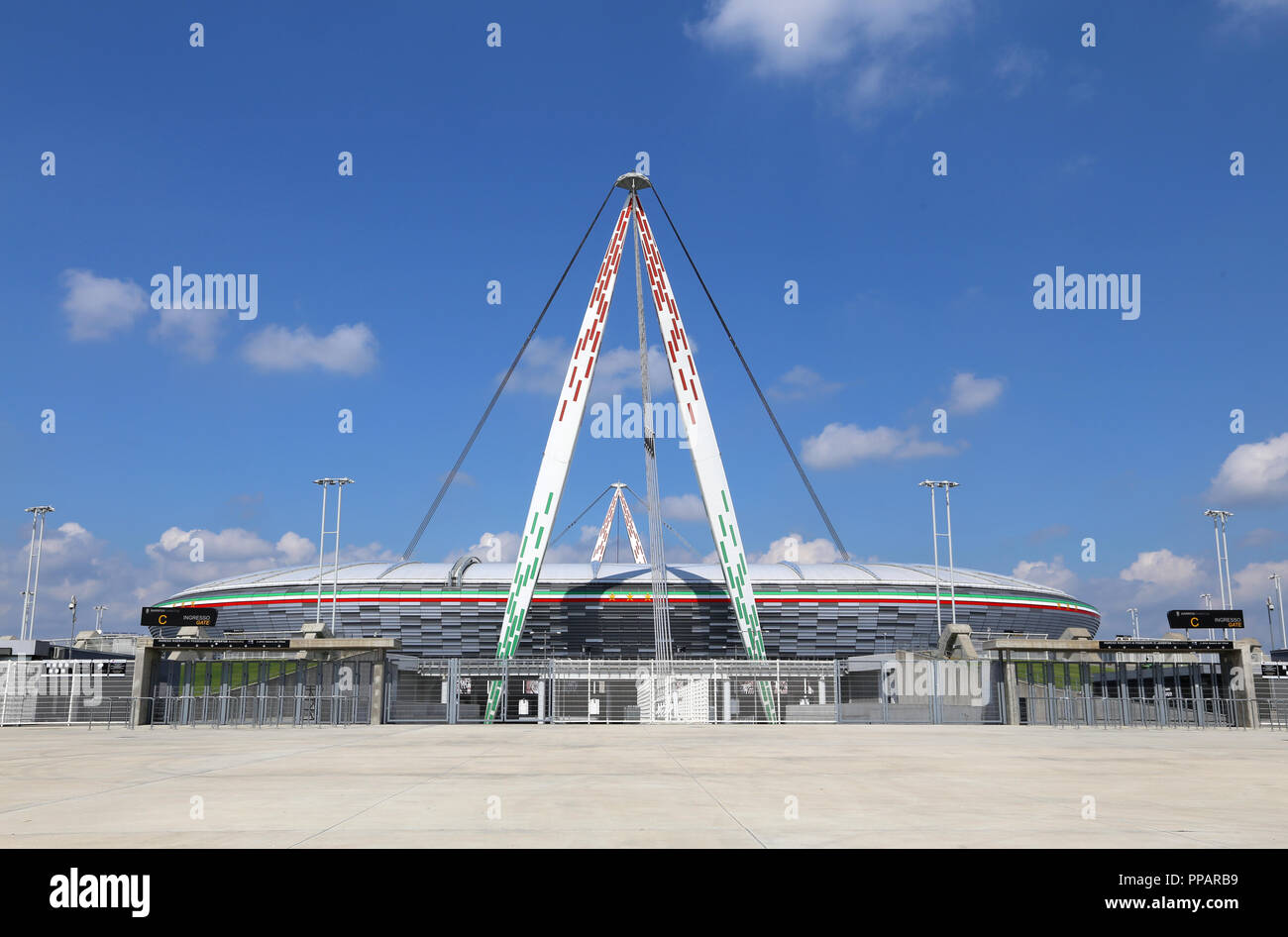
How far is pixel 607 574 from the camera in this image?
92312mm

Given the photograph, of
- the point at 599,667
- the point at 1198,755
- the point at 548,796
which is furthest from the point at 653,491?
the point at 548,796

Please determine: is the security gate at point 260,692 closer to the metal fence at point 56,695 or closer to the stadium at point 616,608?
the metal fence at point 56,695

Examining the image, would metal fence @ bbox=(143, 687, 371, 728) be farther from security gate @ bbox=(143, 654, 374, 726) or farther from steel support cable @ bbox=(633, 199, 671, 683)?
steel support cable @ bbox=(633, 199, 671, 683)

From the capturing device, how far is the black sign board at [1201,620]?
44.0 meters

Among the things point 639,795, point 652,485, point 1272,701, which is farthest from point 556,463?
point 639,795

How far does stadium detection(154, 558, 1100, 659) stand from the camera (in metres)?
88.8

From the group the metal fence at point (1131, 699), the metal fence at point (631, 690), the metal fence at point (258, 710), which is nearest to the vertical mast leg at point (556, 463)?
the metal fence at point (631, 690)

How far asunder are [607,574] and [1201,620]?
55881 millimetres

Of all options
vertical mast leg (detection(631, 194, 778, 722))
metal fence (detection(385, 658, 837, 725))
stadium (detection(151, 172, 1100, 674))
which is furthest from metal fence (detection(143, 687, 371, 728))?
stadium (detection(151, 172, 1100, 674))

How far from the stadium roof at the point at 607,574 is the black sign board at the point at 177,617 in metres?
44.0

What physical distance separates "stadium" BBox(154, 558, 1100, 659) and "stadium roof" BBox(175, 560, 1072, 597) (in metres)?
0.19

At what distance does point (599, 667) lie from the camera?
128 feet
